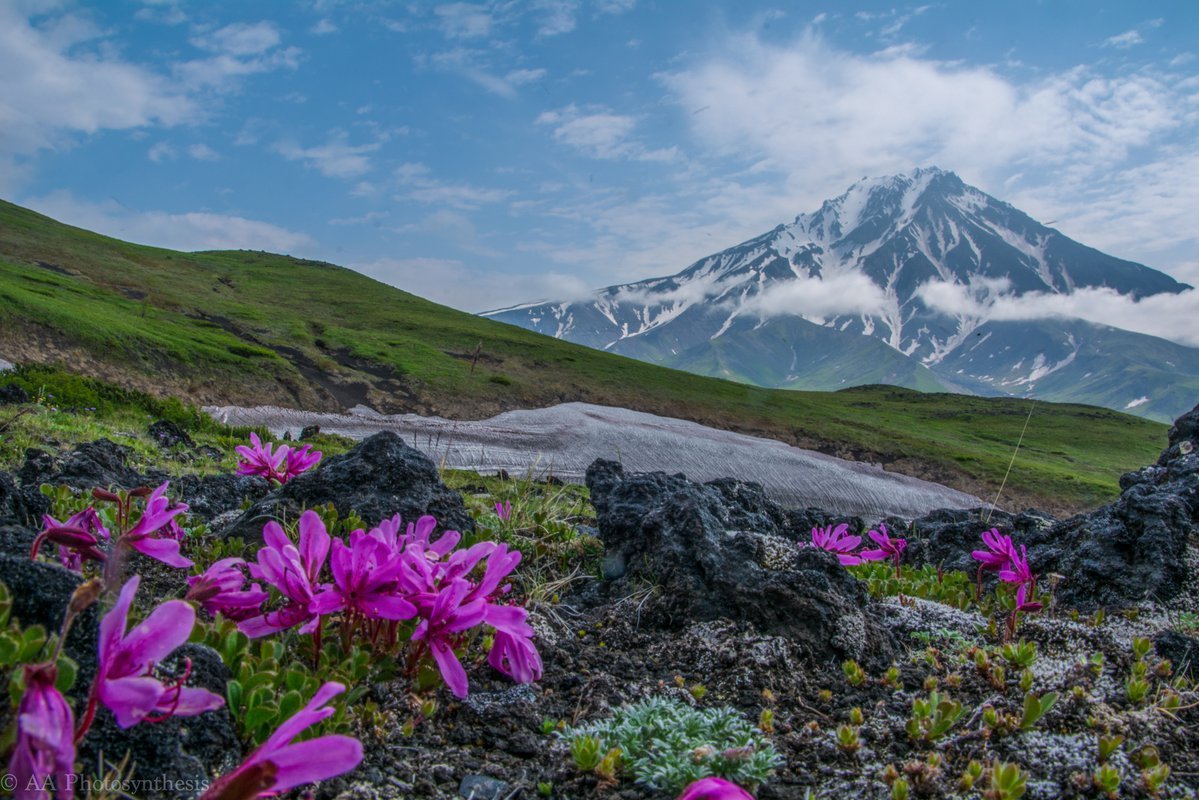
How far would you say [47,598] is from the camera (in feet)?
6.12

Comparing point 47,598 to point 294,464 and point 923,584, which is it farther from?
point 923,584

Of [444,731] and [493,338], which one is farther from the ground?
[493,338]

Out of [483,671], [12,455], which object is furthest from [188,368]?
[483,671]

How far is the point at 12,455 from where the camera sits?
7.12 metres

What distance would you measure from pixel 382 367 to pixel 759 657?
1422 inches

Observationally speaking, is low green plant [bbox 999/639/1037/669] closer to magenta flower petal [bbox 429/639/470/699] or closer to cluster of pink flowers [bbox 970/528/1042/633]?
cluster of pink flowers [bbox 970/528/1042/633]

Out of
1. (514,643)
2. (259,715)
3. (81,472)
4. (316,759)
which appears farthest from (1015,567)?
(81,472)

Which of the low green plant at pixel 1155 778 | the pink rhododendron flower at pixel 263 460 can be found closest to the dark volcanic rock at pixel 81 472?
the pink rhododendron flower at pixel 263 460

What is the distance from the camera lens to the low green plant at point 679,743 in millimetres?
2320

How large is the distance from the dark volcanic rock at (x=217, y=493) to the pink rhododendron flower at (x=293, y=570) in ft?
10.9

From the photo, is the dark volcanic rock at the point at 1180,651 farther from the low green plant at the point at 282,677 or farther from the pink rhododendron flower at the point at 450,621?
the low green plant at the point at 282,677

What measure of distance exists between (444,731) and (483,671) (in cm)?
47

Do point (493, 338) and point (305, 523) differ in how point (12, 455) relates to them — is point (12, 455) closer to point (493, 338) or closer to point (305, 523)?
point (305, 523)

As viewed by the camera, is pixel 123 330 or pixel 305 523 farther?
pixel 123 330
